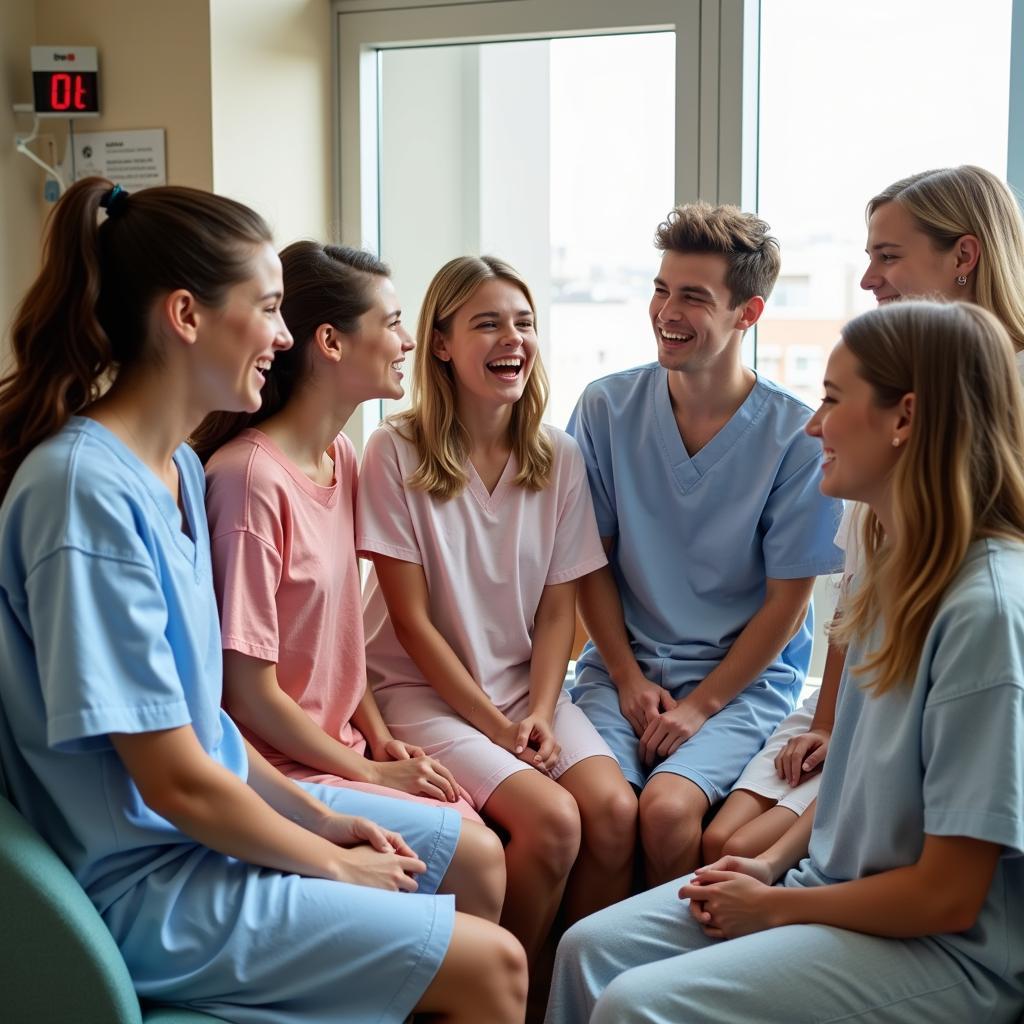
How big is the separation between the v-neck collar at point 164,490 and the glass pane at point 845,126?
149cm

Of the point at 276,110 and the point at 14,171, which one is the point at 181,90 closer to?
the point at 276,110

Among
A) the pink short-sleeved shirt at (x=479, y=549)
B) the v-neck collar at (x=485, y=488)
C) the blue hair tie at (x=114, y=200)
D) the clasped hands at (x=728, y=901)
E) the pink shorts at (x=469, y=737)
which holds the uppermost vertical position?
the blue hair tie at (x=114, y=200)

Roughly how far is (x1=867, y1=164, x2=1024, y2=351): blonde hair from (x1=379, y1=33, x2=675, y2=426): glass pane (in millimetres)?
893

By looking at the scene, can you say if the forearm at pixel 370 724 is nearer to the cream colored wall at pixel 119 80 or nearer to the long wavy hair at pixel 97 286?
the long wavy hair at pixel 97 286

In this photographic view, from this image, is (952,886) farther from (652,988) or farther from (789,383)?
(789,383)

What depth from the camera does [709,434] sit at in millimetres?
2201

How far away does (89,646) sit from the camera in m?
1.25

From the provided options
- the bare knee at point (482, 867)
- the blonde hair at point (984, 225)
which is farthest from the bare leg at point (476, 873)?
the blonde hair at point (984, 225)

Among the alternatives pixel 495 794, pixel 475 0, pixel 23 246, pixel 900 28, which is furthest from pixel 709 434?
pixel 23 246

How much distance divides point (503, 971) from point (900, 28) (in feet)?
6.68

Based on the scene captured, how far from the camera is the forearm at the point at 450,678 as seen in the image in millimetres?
1986

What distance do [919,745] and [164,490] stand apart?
879mm

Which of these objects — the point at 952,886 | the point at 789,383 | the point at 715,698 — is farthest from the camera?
the point at 789,383

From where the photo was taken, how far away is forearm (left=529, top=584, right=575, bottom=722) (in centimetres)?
203
